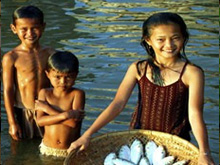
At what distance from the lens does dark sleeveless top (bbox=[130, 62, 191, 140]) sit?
4.34 meters

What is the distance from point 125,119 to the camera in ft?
20.1

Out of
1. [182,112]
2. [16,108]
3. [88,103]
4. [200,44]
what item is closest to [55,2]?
[200,44]

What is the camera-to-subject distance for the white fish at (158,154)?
14.1ft

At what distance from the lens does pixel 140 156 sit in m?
4.37

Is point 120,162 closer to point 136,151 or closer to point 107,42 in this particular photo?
point 136,151

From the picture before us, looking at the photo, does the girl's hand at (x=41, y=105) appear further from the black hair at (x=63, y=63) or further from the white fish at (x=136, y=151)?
the white fish at (x=136, y=151)

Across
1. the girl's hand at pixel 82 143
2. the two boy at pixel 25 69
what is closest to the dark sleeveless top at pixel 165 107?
the girl's hand at pixel 82 143

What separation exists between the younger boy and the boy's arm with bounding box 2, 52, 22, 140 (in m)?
0.37

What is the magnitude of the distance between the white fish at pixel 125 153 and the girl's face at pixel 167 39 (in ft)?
2.52

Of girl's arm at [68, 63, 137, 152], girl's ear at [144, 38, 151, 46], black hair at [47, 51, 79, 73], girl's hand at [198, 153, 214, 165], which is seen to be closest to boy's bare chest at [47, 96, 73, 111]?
black hair at [47, 51, 79, 73]

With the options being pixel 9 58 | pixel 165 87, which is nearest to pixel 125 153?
pixel 165 87

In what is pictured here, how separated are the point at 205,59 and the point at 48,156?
10.7 feet

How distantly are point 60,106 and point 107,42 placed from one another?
3.89m

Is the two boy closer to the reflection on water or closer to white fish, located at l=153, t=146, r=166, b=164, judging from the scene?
the reflection on water
